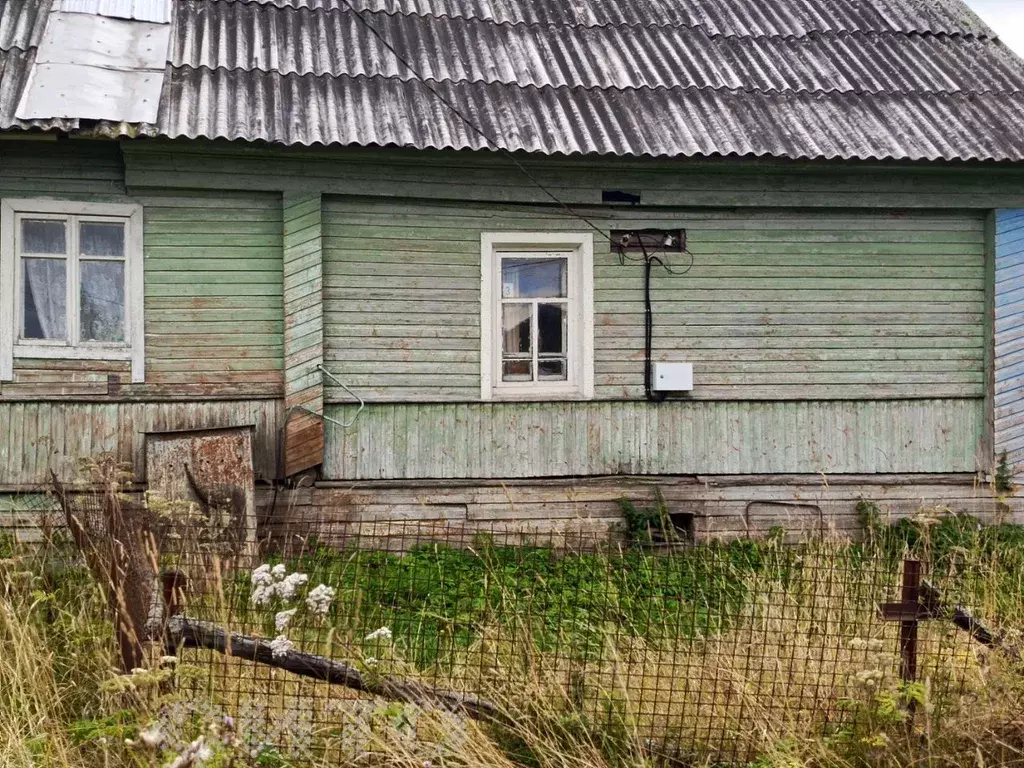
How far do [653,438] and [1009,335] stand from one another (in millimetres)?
2955

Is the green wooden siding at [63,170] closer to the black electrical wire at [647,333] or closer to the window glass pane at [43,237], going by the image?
the window glass pane at [43,237]

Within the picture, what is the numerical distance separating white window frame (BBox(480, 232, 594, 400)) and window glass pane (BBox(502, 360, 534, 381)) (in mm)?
59

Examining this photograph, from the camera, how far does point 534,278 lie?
7254 millimetres

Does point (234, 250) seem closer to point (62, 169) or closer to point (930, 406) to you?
point (62, 169)

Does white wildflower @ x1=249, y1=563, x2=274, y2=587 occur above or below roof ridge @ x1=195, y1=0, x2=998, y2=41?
below

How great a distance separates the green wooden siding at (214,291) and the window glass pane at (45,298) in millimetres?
558

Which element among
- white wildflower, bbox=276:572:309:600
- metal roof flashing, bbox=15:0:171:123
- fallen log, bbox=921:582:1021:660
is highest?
metal roof flashing, bbox=15:0:171:123

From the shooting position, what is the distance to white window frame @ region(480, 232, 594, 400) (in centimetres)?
705

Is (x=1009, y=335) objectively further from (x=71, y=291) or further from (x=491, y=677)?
(x=71, y=291)

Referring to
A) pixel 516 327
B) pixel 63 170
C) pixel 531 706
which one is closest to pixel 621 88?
pixel 516 327

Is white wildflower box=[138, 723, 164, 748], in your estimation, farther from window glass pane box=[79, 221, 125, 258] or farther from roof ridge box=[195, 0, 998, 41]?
roof ridge box=[195, 0, 998, 41]

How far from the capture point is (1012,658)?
3494mm

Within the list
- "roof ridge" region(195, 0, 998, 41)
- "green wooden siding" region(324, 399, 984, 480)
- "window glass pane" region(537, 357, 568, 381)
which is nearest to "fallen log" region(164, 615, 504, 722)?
"green wooden siding" region(324, 399, 984, 480)

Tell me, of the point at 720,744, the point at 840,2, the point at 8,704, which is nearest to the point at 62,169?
the point at 8,704
